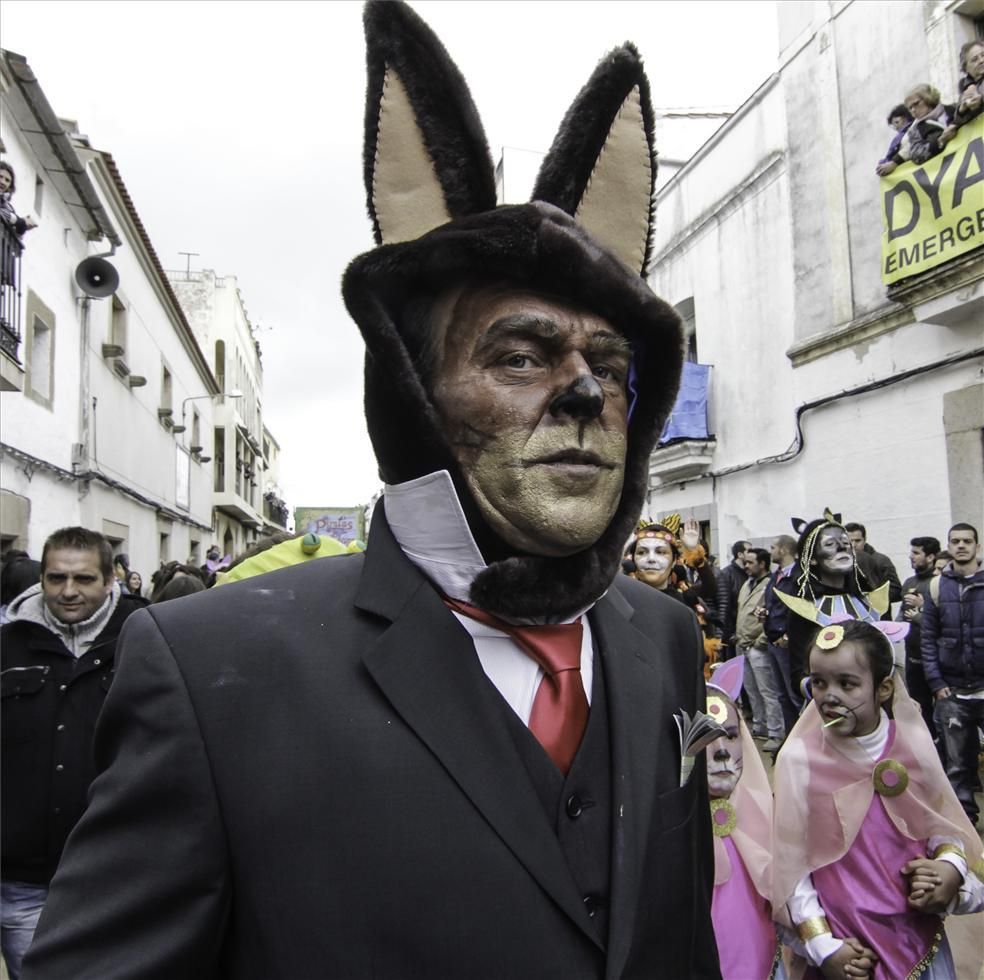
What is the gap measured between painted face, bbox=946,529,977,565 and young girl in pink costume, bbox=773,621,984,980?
3.16 metres

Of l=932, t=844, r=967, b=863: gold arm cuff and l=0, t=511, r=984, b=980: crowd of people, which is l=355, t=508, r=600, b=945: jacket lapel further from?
l=932, t=844, r=967, b=863: gold arm cuff

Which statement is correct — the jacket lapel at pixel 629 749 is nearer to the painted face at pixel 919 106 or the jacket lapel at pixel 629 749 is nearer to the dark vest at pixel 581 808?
the dark vest at pixel 581 808

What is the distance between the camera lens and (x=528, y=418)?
1.25 metres

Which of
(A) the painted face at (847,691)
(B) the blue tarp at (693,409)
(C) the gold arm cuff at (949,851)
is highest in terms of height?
(B) the blue tarp at (693,409)

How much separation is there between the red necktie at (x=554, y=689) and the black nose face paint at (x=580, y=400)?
0.32 meters

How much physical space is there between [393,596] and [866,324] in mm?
9118

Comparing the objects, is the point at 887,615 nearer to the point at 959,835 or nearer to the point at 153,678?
the point at 959,835

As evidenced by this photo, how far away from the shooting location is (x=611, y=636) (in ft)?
4.67

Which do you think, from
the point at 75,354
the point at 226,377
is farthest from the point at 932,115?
the point at 226,377

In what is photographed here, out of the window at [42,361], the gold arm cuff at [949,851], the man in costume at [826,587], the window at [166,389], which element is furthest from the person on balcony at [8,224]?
the window at [166,389]

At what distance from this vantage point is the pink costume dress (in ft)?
8.21

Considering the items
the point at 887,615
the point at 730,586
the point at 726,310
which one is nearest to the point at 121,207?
the point at 726,310

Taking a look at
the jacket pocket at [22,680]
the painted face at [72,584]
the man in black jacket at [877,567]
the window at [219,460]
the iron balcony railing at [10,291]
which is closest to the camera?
the jacket pocket at [22,680]

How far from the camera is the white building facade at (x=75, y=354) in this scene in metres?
8.59
